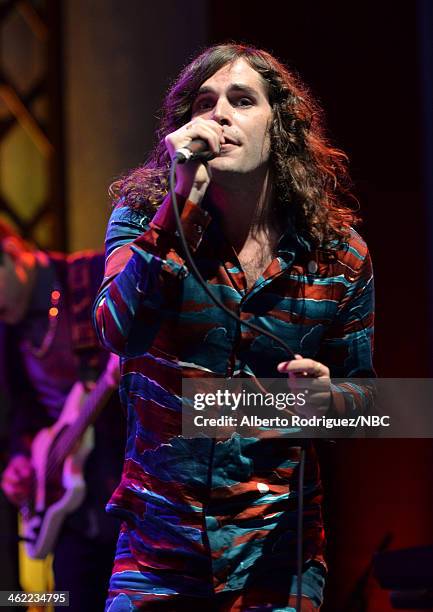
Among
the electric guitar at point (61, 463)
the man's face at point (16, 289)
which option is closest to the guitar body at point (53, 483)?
the electric guitar at point (61, 463)

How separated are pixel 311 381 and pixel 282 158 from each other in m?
0.63

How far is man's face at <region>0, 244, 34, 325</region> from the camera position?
4.21 m

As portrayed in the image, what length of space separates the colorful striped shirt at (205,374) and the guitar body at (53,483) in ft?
7.42

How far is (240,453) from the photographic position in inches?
63.5

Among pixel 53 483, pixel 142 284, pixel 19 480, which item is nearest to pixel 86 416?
pixel 53 483

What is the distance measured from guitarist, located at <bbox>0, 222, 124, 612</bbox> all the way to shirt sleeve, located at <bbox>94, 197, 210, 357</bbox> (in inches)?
81.2

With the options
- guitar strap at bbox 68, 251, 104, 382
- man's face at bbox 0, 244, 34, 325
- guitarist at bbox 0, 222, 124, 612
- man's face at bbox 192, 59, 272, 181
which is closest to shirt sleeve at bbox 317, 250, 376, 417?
man's face at bbox 192, 59, 272, 181

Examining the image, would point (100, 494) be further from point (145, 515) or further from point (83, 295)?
point (145, 515)

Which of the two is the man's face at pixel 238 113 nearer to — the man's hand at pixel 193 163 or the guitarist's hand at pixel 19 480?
the man's hand at pixel 193 163

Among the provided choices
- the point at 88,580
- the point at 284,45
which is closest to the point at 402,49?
the point at 284,45

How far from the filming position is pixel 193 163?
60.7 inches

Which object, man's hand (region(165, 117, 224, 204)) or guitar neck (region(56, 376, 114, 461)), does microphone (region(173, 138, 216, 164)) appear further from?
guitar neck (region(56, 376, 114, 461))

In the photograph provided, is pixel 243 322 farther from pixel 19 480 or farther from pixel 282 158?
pixel 19 480

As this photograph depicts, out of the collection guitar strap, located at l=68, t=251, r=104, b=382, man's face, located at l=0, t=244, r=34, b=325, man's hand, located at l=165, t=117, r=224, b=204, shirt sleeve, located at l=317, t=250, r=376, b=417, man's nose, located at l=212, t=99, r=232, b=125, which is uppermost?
man's face, located at l=0, t=244, r=34, b=325
